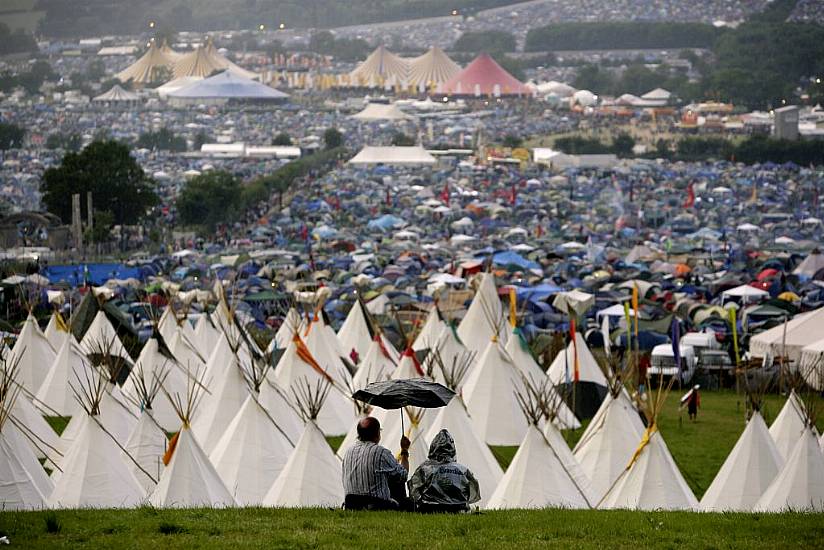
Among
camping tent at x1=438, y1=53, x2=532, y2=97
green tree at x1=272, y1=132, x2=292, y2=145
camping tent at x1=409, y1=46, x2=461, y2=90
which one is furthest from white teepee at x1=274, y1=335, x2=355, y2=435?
camping tent at x1=409, y1=46, x2=461, y2=90

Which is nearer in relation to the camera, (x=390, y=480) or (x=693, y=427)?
(x=390, y=480)

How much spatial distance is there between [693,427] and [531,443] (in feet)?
31.4

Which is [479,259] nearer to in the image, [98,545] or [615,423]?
[615,423]

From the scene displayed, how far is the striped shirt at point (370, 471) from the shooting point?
534 inches

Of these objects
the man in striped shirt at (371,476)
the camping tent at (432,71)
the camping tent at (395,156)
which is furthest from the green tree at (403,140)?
the man in striped shirt at (371,476)

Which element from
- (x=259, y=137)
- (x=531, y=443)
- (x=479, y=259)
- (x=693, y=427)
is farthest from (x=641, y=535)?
(x=259, y=137)

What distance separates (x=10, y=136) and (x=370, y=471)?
323ft

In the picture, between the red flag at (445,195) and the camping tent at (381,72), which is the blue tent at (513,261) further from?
the camping tent at (381,72)

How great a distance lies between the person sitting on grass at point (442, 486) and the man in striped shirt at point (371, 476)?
16 centimetres

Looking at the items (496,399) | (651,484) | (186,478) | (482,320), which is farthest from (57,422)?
(651,484)

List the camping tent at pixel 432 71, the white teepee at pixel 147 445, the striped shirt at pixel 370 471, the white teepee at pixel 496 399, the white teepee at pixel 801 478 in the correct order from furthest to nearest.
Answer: the camping tent at pixel 432 71 → the white teepee at pixel 496 399 → the white teepee at pixel 147 445 → the white teepee at pixel 801 478 → the striped shirt at pixel 370 471

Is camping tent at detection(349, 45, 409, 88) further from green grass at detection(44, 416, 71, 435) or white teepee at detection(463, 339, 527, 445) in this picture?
white teepee at detection(463, 339, 527, 445)

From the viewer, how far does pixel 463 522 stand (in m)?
13.1

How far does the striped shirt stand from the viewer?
44.5ft
